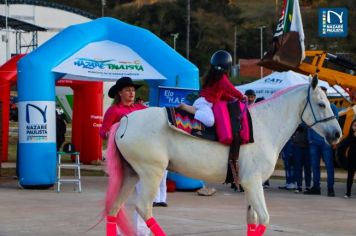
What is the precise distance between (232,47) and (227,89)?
7442cm

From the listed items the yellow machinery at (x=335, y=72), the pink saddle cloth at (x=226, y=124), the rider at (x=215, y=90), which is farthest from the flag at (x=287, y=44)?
the pink saddle cloth at (x=226, y=124)

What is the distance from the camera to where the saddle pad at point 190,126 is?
8000 millimetres

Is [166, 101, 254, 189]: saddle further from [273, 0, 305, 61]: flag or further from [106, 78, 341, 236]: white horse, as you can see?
[273, 0, 305, 61]: flag

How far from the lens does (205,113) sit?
809cm

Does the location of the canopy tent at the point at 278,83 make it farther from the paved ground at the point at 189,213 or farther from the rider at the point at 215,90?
the rider at the point at 215,90

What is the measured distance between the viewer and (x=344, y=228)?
34.7ft

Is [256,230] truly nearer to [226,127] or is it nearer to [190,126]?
[226,127]

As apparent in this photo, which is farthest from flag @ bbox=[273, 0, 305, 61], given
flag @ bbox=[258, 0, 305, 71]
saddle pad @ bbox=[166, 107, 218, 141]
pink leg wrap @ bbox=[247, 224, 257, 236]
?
pink leg wrap @ bbox=[247, 224, 257, 236]

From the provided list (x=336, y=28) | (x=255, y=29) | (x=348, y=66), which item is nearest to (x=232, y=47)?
(x=255, y=29)

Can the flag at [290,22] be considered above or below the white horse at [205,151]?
above

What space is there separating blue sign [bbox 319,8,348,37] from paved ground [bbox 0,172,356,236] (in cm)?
1237

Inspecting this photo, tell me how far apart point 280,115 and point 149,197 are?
1.73 m

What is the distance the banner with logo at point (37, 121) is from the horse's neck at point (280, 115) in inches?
281

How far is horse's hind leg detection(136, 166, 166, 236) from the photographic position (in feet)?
26.1
